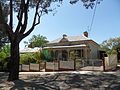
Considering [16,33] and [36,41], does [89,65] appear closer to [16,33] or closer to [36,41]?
[16,33]

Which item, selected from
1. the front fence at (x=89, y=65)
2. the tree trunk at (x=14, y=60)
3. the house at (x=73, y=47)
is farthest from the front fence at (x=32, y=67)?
the house at (x=73, y=47)

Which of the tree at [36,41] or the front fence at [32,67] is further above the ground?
the tree at [36,41]

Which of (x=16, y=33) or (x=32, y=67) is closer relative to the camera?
(x=16, y=33)

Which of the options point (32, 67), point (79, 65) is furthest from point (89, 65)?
point (32, 67)

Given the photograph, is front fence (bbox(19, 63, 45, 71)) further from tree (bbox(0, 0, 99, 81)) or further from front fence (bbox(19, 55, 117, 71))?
tree (bbox(0, 0, 99, 81))

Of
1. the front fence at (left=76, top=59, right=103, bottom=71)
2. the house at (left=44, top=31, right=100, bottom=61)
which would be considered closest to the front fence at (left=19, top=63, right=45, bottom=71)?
the front fence at (left=76, top=59, right=103, bottom=71)

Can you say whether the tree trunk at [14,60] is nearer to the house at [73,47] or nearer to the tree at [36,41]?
the house at [73,47]

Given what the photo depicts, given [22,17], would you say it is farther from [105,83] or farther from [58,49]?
[58,49]

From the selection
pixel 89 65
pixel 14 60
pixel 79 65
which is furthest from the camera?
pixel 89 65

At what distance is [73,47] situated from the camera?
131 ft

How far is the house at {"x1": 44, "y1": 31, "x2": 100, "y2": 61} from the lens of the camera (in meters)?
39.6

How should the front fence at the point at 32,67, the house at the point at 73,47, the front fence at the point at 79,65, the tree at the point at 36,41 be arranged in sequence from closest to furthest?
the front fence at the point at 79,65, the front fence at the point at 32,67, the house at the point at 73,47, the tree at the point at 36,41

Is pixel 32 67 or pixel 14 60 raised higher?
pixel 14 60

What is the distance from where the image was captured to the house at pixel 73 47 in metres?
39.6
